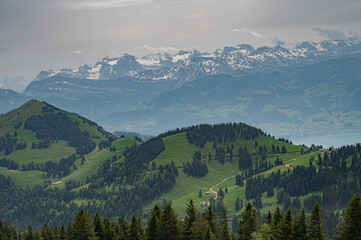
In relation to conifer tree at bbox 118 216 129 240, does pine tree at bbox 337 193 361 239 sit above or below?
above

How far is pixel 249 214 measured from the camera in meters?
113

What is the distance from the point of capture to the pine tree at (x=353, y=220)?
297 ft

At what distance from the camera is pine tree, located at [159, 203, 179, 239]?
114 metres

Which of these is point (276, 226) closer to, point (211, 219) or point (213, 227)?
point (213, 227)

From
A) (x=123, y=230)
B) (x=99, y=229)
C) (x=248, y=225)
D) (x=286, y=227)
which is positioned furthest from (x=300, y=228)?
(x=99, y=229)

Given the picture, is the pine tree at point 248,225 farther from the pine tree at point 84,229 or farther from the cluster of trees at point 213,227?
the pine tree at point 84,229

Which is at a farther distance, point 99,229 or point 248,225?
point 99,229

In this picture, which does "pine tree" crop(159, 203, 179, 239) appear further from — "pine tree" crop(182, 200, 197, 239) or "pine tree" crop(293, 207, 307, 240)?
"pine tree" crop(293, 207, 307, 240)

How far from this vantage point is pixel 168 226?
114750 millimetres

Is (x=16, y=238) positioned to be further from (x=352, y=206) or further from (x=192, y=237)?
(x=352, y=206)

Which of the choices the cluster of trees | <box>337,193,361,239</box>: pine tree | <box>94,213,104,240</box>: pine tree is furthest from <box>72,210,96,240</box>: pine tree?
<box>337,193,361,239</box>: pine tree

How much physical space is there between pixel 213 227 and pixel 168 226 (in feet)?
36.3

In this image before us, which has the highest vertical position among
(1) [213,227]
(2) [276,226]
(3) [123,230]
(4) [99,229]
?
(2) [276,226]

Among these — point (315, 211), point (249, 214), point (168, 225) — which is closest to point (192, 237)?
point (168, 225)
